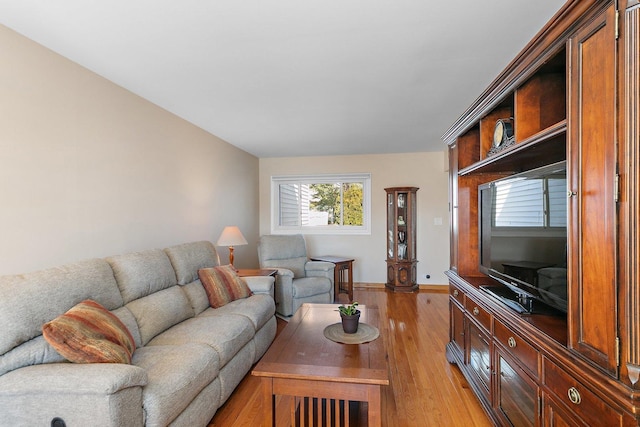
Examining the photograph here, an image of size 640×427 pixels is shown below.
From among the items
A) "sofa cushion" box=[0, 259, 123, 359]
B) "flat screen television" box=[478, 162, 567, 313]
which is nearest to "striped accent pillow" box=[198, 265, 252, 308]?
"sofa cushion" box=[0, 259, 123, 359]

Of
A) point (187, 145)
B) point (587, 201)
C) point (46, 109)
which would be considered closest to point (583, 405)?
point (587, 201)

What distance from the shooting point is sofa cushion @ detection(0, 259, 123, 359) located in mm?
1396

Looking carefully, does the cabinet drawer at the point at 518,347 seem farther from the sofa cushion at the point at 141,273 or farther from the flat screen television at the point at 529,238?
the sofa cushion at the point at 141,273

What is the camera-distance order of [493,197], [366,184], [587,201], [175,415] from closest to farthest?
[587,201]
[175,415]
[493,197]
[366,184]

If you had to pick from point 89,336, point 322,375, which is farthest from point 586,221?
point 89,336

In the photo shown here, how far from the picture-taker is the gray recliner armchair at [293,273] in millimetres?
3725

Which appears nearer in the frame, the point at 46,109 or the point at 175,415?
the point at 175,415

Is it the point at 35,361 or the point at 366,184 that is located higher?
the point at 366,184

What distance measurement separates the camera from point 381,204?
5340mm

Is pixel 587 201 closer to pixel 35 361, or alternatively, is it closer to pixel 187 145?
pixel 35 361

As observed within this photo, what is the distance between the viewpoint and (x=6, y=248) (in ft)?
5.65

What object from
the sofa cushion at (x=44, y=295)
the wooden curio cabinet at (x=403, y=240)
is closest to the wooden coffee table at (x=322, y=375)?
the sofa cushion at (x=44, y=295)

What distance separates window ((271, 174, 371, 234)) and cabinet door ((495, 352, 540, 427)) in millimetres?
3740

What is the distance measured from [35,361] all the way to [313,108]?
2708 mm
